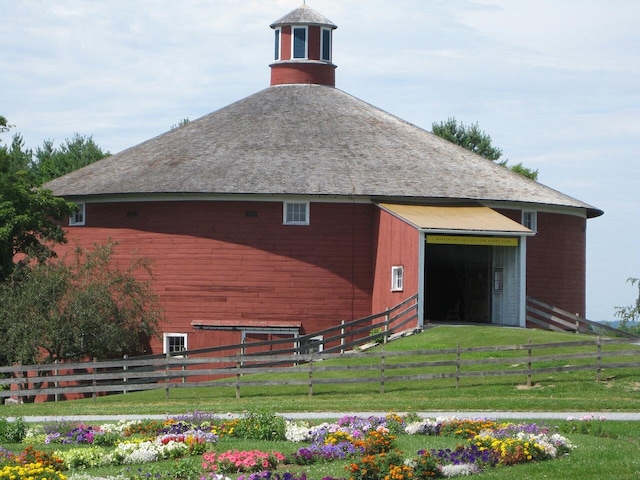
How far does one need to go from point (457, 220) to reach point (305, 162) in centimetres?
609

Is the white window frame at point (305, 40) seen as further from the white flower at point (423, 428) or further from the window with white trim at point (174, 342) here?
the white flower at point (423, 428)

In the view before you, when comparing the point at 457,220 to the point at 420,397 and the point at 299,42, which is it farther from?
the point at 299,42

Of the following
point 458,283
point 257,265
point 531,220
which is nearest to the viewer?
point 257,265

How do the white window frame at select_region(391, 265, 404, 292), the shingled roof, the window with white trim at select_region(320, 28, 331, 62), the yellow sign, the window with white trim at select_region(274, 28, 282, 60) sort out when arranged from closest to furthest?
the yellow sign, the white window frame at select_region(391, 265, 404, 292), the shingled roof, the window with white trim at select_region(320, 28, 331, 62), the window with white trim at select_region(274, 28, 282, 60)

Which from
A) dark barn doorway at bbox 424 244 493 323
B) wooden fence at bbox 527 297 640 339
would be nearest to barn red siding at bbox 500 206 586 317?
wooden fence at bbox 527 297 640 339

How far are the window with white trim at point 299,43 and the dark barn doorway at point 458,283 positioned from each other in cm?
1130

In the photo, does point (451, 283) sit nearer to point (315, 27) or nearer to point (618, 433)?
point (315, 27)

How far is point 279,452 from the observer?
1698cm

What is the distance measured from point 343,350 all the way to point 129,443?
19.7 metres

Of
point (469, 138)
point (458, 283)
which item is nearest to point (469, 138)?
point (469, 138)

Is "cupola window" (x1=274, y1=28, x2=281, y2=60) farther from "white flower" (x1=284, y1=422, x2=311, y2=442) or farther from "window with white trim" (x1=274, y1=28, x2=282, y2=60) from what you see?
"white flower" (x1=284, y1=422, x2=311, y2=442)

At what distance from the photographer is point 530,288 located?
3922cm

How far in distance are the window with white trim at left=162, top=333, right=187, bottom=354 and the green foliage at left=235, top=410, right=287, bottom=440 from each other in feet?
61.7

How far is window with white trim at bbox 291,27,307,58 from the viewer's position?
47.9m
